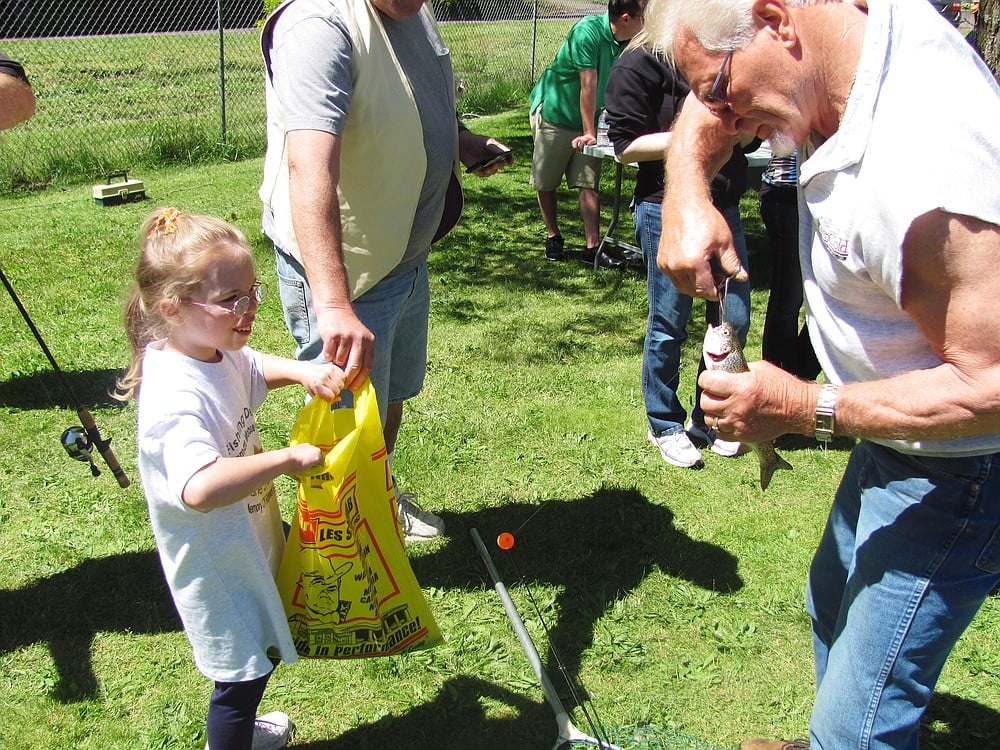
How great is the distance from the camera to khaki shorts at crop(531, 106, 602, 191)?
7.16 m

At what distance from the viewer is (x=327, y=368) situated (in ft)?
7.39

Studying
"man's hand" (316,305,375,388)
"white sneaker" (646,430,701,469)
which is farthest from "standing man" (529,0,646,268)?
"man's hand" (316,305,375,388)

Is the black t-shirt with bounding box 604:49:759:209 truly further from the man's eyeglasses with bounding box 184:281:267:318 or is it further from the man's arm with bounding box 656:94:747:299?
the man's eyeglasses with bounding box 184:281:267:318

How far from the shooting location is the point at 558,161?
723 centimetres

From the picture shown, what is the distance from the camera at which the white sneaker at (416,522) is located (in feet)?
11.5

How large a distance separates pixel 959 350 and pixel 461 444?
9.70 feet

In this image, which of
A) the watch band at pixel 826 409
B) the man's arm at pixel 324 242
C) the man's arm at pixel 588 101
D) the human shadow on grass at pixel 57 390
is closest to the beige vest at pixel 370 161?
the man's arm at pixel 324 242

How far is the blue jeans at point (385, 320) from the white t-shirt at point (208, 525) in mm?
529

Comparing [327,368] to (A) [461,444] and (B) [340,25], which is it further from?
(A) [461,444]

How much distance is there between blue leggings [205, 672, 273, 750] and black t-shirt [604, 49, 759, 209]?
2646mm

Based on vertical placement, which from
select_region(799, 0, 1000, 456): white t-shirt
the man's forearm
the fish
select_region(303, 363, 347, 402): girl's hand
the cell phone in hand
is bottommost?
select_region(303, 363, 347, 402): girl's hand

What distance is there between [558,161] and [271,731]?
5560 mm

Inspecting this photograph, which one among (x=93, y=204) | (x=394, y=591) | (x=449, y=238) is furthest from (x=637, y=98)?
(x=93, y=204)

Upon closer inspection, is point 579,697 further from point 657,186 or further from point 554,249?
point 554,249
